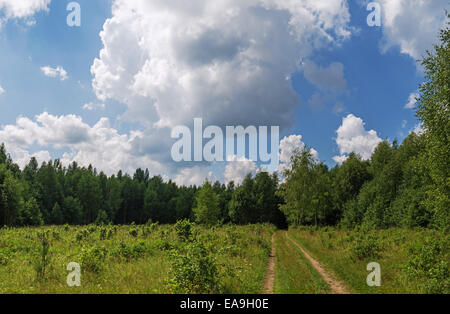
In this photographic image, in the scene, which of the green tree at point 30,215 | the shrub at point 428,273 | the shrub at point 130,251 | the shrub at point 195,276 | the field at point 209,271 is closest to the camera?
the shrub at point 195,276

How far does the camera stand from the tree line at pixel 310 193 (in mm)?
21281

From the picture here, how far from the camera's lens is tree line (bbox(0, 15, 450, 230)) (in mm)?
21281

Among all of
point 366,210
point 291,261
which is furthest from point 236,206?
point 291,261

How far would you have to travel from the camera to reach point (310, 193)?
4941cm

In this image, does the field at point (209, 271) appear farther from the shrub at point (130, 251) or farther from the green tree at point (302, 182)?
the green tree at point (302, 182)

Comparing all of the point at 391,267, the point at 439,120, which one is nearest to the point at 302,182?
the point at 439,120

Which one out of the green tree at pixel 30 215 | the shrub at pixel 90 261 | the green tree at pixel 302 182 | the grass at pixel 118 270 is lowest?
the green tree at pixel 30 215

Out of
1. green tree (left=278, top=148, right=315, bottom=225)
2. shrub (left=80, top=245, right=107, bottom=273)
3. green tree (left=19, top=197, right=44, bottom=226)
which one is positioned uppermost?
green tree (left=278, top=148, right=315, bottom=225)

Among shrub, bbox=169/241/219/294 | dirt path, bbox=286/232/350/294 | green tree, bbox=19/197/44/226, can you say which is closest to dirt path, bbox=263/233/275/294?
shrub, bbox=169/241/219/294

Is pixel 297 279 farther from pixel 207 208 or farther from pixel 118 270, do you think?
pixel 207 208

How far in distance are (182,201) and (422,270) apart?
10140cm

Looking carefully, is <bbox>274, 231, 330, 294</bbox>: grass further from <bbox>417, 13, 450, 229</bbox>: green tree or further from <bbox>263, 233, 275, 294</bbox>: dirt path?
<bbox>417, 13, 450, 229</bbox>: green tree

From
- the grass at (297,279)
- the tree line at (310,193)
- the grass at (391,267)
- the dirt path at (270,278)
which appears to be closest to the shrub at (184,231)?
the dirt path at (270,278)
